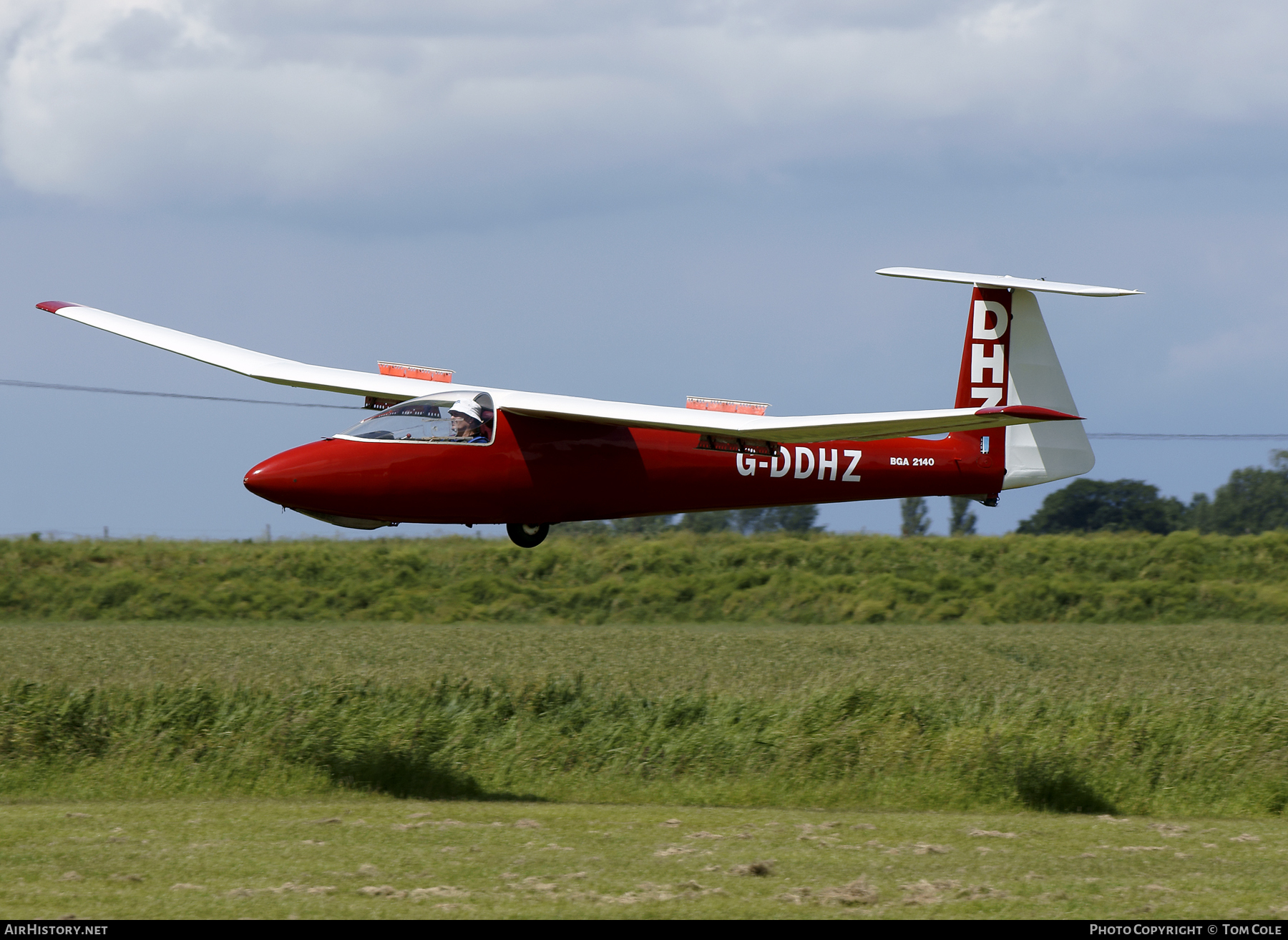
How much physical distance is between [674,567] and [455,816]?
157 ft

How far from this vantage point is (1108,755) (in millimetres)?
29516

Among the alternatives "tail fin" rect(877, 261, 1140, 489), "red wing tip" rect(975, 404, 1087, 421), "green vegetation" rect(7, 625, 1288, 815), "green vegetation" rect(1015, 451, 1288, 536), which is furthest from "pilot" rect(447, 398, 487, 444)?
"green vegetation" rect(1015, 451, 1288, 536)

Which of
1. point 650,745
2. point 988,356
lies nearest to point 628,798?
point 650,745

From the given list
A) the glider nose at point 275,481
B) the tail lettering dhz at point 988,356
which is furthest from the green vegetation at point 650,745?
the glider nose at point 275,481

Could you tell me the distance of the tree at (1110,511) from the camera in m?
109

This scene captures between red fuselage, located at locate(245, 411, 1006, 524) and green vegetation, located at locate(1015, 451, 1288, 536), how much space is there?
3642 inches

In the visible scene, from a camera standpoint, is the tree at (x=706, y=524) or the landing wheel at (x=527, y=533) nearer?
the landing wheel at (x=527, y=533)

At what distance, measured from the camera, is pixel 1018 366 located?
69.5 ft

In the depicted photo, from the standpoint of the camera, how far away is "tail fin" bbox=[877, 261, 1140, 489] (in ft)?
68.7

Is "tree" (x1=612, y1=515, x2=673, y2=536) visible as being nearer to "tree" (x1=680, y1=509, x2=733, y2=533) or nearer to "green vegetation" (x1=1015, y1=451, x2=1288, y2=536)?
"tree" (x1=680, y1=509, x2=733, y2=533)

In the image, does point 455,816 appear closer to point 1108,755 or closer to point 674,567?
point 1108,755

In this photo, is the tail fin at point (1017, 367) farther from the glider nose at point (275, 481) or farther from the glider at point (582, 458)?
the glider nose at point (275, 481)

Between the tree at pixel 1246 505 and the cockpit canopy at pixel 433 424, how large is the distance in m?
106

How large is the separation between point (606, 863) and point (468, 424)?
8228 millimetres
